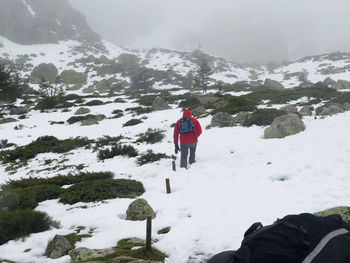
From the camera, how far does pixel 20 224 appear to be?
4.35 m

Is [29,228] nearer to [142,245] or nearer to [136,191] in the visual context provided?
[142,245]

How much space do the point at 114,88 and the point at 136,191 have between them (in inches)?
3243

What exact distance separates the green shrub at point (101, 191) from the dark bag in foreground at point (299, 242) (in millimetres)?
5115

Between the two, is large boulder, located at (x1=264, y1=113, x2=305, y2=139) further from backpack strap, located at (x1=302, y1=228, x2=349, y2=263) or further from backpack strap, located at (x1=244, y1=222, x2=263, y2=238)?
backpack strap, located at (x1=302, y1=228, x2=349, y2=263)

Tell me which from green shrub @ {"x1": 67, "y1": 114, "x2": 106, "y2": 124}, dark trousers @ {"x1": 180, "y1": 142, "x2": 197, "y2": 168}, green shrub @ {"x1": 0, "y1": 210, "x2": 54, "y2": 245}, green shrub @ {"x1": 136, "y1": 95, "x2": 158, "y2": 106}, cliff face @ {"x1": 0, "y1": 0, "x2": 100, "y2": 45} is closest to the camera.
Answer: green shrub @ {"x1": 0, "y1": 210, "x2": 54, "y2": 245}

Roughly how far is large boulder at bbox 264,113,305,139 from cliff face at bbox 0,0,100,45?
171m

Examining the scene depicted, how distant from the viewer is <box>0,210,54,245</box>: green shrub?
4.14 m

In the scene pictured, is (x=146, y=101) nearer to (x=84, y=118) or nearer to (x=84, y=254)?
(x=84, y=118)

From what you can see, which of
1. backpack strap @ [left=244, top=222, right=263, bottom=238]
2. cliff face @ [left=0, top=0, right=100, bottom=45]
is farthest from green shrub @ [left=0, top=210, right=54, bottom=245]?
cliff face @ [left=0, top=0, right=100, bottom=45]

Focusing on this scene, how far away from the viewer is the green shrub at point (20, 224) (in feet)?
13.6

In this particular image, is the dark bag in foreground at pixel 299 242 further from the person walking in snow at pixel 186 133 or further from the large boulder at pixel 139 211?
the person walking in snow at pixel 186 133

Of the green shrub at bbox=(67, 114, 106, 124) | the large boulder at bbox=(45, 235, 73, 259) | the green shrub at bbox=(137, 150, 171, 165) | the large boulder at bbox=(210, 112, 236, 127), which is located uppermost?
the green shrub at bbox=(67, 114, 106, 124)

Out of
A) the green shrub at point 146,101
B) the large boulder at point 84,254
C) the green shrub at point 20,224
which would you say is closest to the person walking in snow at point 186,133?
the green shrub at point 20,224

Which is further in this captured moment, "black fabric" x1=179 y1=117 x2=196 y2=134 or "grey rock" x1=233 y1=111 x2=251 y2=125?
A: "grey rock" x1=233 y1=111 x2=251 y2=125
